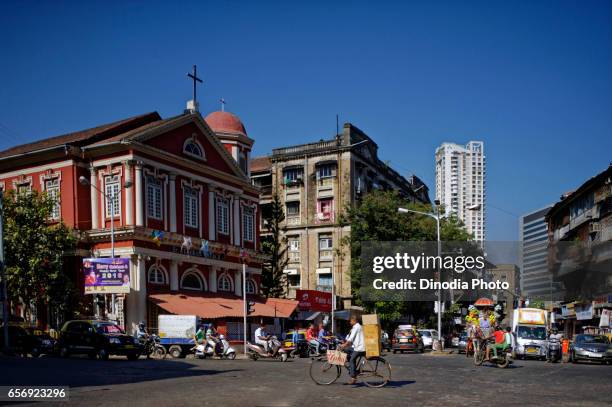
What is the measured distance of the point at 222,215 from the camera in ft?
158

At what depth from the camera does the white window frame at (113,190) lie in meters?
40.7

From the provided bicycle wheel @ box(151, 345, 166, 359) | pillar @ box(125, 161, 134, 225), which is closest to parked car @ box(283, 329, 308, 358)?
bicycle wheel @ box(151, 345, 166, 359)

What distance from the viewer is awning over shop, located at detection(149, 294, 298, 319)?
39.2 metres

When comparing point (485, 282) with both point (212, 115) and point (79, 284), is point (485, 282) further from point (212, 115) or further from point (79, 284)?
point (79, 284)

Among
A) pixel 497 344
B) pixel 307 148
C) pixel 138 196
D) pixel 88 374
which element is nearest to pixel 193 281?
pixel 138 196

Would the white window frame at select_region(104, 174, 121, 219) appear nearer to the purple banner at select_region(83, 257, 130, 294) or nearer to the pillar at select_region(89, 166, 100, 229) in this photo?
the pillar at select_region(89, 166, 100, 229)

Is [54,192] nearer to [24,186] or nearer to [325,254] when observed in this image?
[24,186]

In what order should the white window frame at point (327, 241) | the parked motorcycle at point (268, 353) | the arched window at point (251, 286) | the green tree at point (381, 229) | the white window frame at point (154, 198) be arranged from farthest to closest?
the white window frame at point (327, 241)
the green tree at point (381, 229)
the arched window at point (251, 286)
the white window frame at point (154, 198)
the parked motorcycle at point (268, 353)

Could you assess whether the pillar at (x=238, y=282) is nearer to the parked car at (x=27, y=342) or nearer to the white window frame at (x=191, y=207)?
the white window frame at (x=191, y=207)

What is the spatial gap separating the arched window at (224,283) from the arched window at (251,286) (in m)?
2.64

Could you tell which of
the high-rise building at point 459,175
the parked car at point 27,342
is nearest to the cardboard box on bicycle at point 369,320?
the parked car at point 27,342

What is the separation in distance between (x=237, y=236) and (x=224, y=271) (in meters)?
3.03

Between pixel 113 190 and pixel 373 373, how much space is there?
90.9 feet

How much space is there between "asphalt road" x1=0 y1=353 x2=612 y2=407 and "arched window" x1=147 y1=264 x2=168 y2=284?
1762 centimetres
